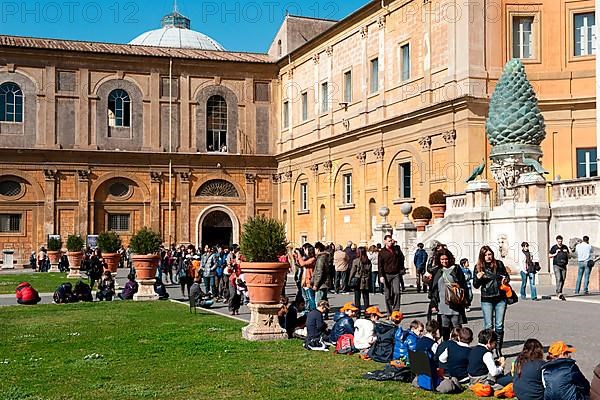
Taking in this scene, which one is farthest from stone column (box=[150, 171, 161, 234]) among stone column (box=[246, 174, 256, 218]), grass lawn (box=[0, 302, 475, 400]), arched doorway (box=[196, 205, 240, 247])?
grass lawn (box=[0, 302, 475, 400])

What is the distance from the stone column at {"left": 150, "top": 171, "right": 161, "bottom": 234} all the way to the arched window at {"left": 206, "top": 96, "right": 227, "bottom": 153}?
12.2 ft

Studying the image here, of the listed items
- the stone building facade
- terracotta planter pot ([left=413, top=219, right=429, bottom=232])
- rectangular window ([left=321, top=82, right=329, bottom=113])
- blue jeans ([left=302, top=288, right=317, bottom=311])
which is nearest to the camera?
blue jeans ([left=302, top=288, right=317, bottom=311])

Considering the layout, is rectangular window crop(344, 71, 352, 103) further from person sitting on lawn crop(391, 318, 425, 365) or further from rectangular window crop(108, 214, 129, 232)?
person sitting on lawn crop(391, 318, 425, 365)

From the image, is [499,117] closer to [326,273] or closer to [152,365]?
[326,273]

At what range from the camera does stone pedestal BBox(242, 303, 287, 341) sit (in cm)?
1369

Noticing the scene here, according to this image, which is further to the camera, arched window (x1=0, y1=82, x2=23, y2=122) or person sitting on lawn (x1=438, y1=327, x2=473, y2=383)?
arched window (x1=0, y1=82, x2=23, y2=122)

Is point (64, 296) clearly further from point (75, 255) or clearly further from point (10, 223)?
point (10, 223)

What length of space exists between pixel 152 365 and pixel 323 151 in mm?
33949

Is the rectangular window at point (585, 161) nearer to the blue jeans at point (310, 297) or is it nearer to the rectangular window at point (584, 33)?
the rectangular window at point (584, 33)

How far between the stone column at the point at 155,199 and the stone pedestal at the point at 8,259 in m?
8.15

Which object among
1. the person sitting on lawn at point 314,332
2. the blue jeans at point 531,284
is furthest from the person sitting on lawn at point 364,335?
the blue jeans at point 531,284

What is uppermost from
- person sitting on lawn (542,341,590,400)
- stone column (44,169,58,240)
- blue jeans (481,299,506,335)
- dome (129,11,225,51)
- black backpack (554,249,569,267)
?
dome (129,11,225,51)

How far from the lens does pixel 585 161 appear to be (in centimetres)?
3130

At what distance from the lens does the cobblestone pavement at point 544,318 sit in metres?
12.0
